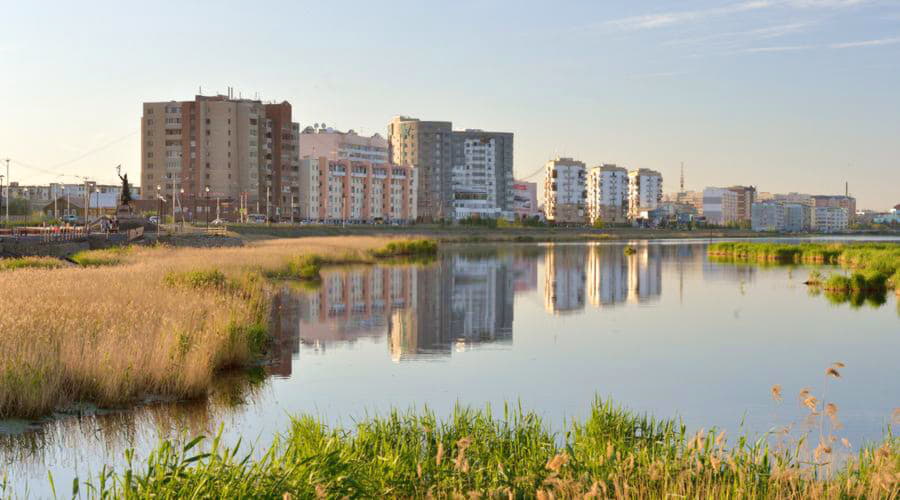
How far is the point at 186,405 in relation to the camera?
19.9 m

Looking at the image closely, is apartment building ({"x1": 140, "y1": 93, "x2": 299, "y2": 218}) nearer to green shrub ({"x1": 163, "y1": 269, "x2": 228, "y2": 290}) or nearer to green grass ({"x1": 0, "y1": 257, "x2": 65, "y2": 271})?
green grass ({"x1": 0, "y1": 257, "x2": 65, "y2": 271})

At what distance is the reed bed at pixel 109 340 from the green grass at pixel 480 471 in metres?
4.64

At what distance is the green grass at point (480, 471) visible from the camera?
380 inches

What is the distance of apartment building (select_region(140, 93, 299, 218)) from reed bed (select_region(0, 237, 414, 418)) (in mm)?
147427

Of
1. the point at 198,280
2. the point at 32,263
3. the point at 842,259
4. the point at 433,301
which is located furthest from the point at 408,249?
the point at 198,280

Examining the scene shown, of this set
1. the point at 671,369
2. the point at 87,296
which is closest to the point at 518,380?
the point at 671,369

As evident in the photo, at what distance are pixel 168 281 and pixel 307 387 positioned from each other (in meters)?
14.5

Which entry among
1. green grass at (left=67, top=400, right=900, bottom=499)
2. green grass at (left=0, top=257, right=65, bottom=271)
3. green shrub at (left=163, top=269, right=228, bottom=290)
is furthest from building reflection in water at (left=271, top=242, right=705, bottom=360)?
green grass at (left=67, top=400, right=900, bottom=499)

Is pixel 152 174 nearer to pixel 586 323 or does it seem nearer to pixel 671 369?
pixel 586 323

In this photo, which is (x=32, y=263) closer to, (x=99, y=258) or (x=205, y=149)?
(x=99, y=258)

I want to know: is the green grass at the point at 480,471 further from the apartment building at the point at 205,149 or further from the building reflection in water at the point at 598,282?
the apartment building at the point at 205,149

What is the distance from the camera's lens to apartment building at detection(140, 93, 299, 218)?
584 ft

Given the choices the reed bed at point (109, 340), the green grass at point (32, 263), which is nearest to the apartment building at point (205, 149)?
the green grass at point (32, 263)

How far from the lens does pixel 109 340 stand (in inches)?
797
